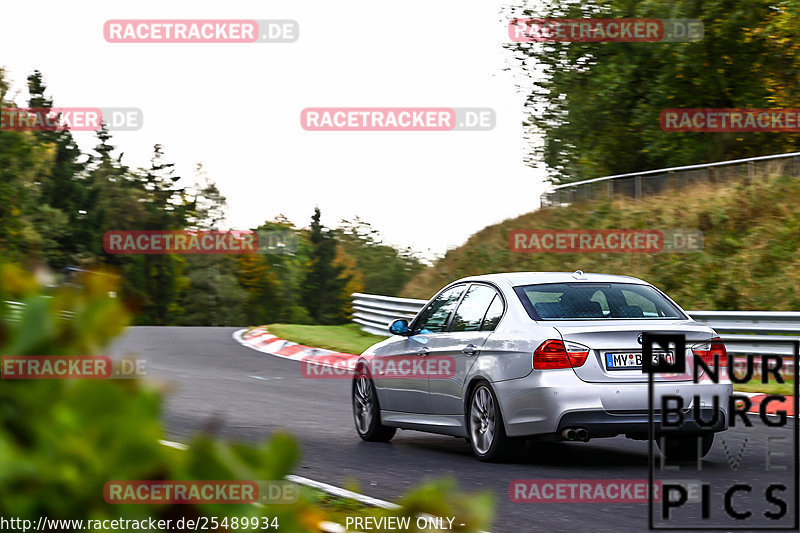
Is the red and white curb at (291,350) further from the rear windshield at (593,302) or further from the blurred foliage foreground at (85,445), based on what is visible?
the blurred foliage foreground at (85,445)

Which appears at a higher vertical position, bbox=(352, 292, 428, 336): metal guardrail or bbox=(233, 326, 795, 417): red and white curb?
bbox=(352, 292, 428, 336): metal guardrail

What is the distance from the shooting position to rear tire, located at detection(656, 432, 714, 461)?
9469 mm

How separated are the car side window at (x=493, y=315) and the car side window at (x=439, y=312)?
0.69 meters

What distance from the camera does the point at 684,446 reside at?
31.8 ft

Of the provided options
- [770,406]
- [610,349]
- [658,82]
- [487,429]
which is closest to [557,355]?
[610,349]

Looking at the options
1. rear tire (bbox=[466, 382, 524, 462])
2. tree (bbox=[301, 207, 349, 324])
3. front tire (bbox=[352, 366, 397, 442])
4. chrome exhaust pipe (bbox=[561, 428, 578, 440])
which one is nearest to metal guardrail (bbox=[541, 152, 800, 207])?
front tire (bbox=[352, 366, 397, 442])

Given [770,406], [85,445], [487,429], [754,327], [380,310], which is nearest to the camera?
[85,445]

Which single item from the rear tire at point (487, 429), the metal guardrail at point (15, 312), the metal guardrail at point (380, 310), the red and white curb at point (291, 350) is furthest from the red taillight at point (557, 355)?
the metal guardrail at point (380, 310)

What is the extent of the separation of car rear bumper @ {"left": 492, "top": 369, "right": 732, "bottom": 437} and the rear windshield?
640 mm

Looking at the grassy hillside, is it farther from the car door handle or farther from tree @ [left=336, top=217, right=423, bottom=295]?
tree @ [left=336, top=217, right=423, bottom=295]

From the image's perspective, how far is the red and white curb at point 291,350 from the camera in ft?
71.5

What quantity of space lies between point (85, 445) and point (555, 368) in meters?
7.35

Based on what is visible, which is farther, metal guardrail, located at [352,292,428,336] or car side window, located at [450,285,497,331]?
metal guardrail, located at [352,292,428,336]

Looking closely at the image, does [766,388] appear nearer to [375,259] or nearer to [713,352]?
[713,352]
